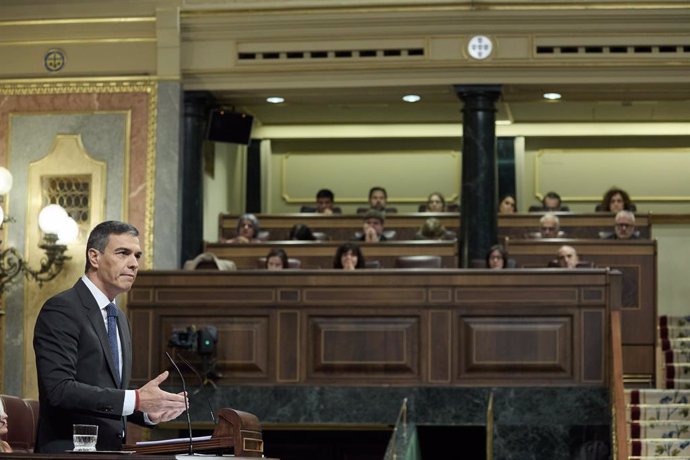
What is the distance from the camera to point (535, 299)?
10.7 metres

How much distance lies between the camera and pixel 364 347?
10.8 meters

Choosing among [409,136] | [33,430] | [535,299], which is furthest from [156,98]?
[33,430]

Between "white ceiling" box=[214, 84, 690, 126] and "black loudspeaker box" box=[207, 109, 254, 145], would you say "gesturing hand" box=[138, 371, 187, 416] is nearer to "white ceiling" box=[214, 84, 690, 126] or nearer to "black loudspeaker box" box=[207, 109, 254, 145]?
"white ceiling" box=[214, 84, 690, 126]

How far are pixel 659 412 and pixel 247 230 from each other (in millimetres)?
4250

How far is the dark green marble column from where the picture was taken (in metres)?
12.3

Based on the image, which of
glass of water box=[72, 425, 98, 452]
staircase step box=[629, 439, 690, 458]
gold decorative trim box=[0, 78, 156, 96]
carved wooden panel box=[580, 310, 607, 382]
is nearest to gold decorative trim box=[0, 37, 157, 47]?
gold decorative trim box=[0, 78, 156, 96]

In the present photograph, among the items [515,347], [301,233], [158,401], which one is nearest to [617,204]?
[301,233]

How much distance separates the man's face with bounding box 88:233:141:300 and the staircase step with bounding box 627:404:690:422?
669 cm

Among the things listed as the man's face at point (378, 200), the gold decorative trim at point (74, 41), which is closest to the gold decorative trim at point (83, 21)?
the gold decorative trim at point (74, 41)

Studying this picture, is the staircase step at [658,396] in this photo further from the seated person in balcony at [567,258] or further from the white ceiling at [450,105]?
the white ceiling at [450,105]

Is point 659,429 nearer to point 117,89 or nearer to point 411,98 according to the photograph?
point 411,98

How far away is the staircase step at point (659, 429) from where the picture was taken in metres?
10.2

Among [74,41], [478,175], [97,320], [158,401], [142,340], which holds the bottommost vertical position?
[142,340]

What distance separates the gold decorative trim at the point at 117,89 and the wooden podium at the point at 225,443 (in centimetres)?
822
